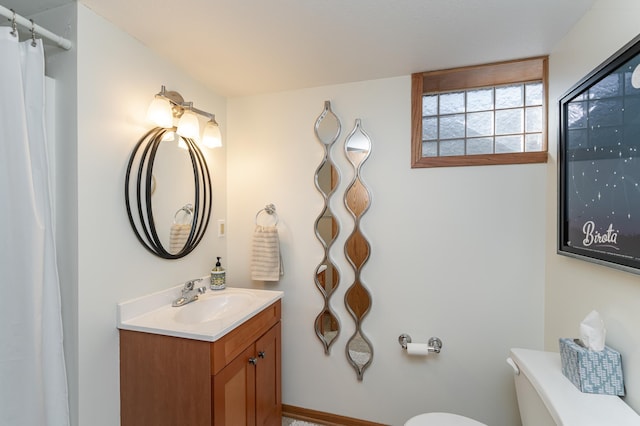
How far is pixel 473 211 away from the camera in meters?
1.71

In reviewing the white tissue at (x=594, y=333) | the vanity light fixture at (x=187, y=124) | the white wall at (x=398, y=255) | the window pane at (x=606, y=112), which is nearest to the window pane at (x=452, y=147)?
the white wall at (x=398, y=255)

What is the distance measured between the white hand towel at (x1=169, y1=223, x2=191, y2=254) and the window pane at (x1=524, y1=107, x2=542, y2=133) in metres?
2.12

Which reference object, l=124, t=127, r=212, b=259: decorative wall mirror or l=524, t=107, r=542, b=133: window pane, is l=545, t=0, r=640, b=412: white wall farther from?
l=124, t=127, r=212, b=259: decorative wall mirror

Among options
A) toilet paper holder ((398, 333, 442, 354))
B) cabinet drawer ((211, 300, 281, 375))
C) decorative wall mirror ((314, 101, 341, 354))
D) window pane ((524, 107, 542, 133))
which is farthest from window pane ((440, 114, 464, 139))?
cabinet drawer ((211, 300, 281, 375))

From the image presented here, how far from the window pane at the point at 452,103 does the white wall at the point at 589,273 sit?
0.45 m

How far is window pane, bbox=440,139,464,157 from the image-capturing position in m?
1.80

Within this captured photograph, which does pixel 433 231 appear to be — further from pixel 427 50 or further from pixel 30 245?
pixel 30 245

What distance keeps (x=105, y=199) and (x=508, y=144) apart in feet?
7.16

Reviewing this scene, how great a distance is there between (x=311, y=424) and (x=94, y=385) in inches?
52.3

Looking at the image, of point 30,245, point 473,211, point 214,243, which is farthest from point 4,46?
point 473,211

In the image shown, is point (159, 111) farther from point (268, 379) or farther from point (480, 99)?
point (480, 99)

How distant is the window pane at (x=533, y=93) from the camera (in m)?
1.67

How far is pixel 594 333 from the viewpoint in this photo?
1.03 m

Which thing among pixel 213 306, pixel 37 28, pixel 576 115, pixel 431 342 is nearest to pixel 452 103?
pixel 576 115
